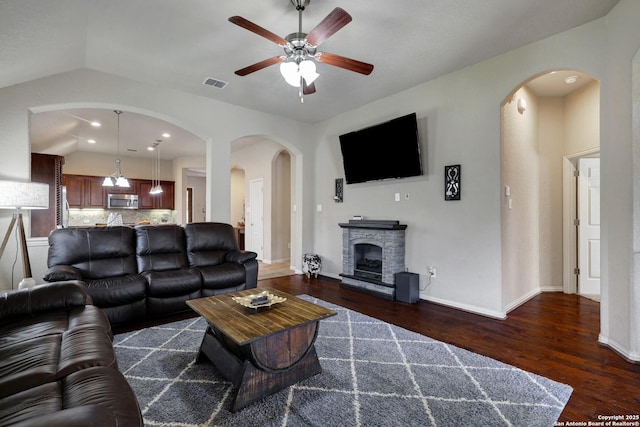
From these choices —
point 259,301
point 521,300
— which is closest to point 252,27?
point 259,301

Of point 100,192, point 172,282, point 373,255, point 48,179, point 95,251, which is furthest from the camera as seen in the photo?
point 100,192

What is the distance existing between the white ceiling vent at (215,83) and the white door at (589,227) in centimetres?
507

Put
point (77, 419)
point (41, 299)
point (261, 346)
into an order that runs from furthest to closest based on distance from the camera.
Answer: point (41, 299) → point (261, 346) → point (77, 419)

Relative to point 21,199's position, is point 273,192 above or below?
above

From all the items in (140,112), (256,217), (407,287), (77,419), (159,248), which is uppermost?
(140,112)

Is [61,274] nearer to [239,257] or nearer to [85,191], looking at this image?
[239,257]

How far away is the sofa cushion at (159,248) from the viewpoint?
11.3 feet

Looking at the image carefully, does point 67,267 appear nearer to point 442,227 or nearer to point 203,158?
point 442,227

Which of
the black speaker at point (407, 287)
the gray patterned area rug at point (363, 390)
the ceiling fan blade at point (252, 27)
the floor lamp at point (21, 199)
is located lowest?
the gray patterned area rug at point (363, 390)

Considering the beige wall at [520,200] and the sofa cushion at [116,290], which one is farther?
the beige wall at [520,200]

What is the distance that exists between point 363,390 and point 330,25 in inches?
95.3

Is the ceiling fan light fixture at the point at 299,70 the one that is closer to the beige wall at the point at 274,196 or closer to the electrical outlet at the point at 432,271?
the electrical outlet at the point at 432,271

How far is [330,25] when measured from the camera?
199 cm

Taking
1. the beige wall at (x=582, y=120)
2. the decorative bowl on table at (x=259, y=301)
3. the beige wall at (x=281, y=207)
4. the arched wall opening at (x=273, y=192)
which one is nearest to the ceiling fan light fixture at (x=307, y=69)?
the decorative bowl on table at (x=259, y=301)
